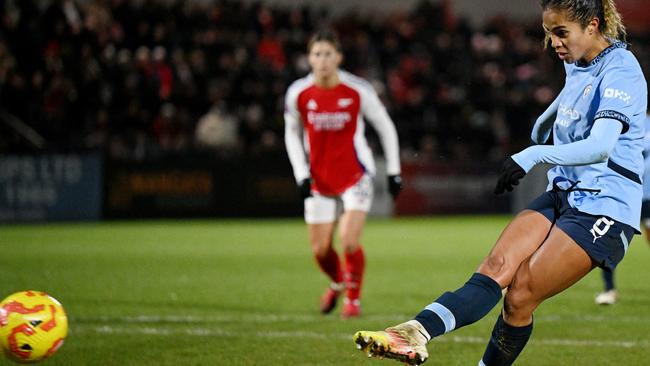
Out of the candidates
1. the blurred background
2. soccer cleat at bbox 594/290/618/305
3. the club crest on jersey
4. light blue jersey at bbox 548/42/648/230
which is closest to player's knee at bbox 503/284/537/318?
light blue jersey at bbox 548/42/648/230

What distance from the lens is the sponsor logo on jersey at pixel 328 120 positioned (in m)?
8.74

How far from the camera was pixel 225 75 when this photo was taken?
20312 mm

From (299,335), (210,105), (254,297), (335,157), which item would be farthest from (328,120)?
(210,105)

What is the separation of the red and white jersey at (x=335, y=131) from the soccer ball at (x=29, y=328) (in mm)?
3460

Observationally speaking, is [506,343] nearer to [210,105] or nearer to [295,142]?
[295,142]

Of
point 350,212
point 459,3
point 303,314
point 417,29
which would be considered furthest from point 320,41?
point 459,3

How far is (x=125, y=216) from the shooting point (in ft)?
64.4

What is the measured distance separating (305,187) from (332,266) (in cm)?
86

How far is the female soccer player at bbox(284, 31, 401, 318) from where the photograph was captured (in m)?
8.69

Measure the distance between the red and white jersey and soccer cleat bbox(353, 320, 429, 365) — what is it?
436 centimetres

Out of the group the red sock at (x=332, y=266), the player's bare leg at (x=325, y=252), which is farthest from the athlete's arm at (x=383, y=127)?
the red sock at (x=332, y=266)

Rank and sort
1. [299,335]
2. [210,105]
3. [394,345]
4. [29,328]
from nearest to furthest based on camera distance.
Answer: [394,345], [29,328], [299,335], [210,105]

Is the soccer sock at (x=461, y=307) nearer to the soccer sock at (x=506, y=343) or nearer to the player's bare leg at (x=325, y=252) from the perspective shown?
the soccer sock at (x=506, y=343)

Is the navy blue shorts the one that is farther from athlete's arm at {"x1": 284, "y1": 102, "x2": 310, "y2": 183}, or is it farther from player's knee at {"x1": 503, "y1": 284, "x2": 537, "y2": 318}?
athlete's arm at {"x1": 284, "y1": 102, "x2": 310, "y2": 183}
